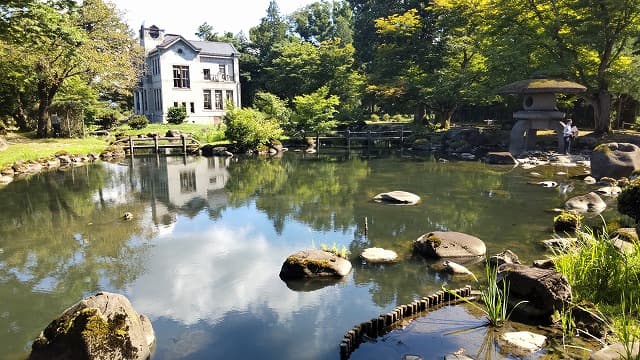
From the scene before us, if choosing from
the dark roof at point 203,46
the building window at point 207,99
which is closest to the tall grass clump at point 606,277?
the dark roof at point 203,46

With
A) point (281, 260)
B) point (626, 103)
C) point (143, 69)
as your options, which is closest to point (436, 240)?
point (281, 260)

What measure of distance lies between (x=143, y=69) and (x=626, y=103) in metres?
42.1

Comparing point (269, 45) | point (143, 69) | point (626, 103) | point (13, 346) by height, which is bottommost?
point (13, 346)

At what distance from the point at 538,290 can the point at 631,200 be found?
220 inches

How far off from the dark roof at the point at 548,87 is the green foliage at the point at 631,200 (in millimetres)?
14728

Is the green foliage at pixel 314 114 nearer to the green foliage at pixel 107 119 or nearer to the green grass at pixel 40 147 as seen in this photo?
the green grass at pixel 40 147

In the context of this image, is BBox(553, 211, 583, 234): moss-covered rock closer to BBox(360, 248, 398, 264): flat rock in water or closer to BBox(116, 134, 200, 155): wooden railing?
BBox(360, 248, 398, 264): flat rock in water

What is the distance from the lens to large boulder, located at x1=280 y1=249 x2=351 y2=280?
9930mm

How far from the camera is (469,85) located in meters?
33.3

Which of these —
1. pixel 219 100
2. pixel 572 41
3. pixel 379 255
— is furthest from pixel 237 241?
pixel 219 100

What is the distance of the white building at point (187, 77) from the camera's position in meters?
46.4

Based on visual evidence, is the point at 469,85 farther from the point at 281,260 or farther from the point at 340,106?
the point at 281,260

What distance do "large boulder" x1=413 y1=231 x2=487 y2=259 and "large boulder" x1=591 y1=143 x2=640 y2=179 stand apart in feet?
36.1

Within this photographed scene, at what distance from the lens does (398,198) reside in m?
16.9
